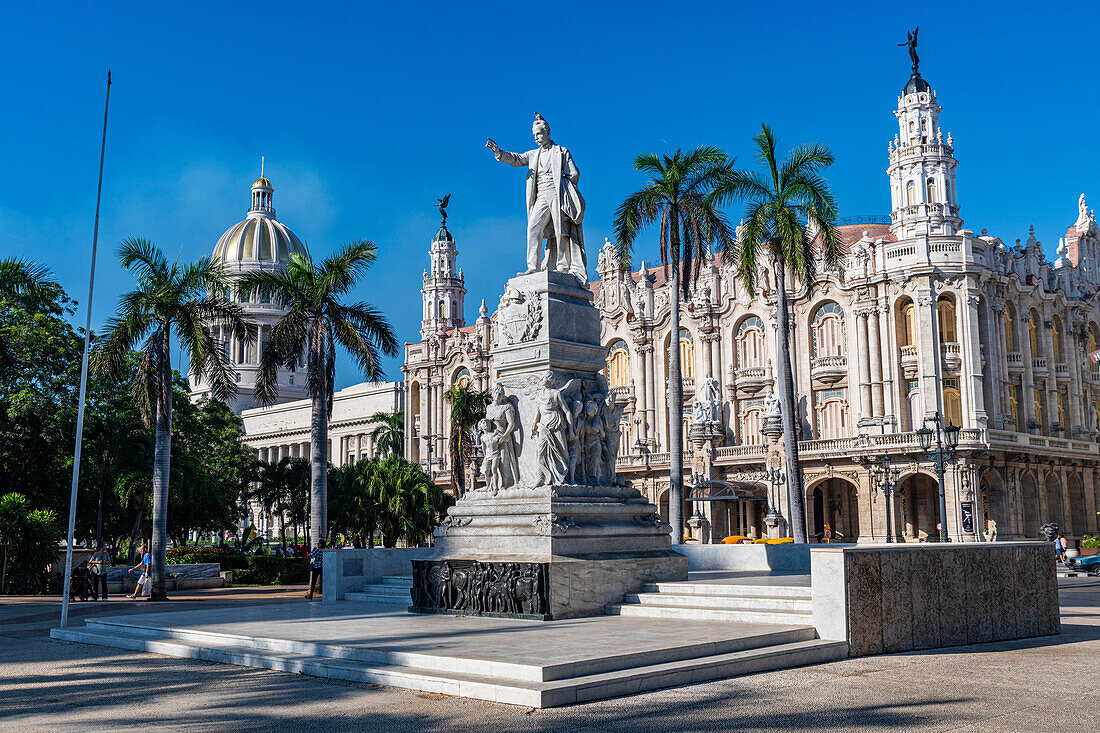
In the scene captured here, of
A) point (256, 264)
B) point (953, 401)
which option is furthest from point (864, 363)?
point (256, 264)

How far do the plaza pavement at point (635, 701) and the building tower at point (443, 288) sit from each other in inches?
3022

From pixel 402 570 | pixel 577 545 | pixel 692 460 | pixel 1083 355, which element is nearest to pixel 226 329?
pixel 402 570

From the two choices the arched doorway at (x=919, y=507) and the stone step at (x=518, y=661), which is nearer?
the stone step at (x=518, y=661)

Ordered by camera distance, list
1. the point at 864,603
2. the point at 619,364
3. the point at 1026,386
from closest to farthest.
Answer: the point at 864,603, the point at 1026,386, the point at 619,364

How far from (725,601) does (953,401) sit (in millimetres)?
45151

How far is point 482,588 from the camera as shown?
15219mm

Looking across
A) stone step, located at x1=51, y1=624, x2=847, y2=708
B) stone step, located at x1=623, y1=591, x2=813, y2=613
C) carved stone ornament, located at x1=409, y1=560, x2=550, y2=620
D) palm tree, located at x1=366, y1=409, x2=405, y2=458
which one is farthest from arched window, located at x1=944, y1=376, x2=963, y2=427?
palm tree, located at x1=366, y1=409, x2=405, y2=458

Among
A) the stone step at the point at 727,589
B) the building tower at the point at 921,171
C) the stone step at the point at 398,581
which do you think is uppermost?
the building tower at the point at 921,171

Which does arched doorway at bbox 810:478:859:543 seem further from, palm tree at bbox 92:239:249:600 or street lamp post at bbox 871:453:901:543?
palm tree at bbox 92:239:249:600

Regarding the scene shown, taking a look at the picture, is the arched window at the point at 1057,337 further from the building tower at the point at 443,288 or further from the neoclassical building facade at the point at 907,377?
the building tower at the point at 443,288

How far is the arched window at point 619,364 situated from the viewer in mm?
70750

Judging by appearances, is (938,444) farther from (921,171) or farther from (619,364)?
(619,364)

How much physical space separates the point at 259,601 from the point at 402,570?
26.7 feet

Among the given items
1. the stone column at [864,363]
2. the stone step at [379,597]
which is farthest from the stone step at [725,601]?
the stone column at [864,363]
